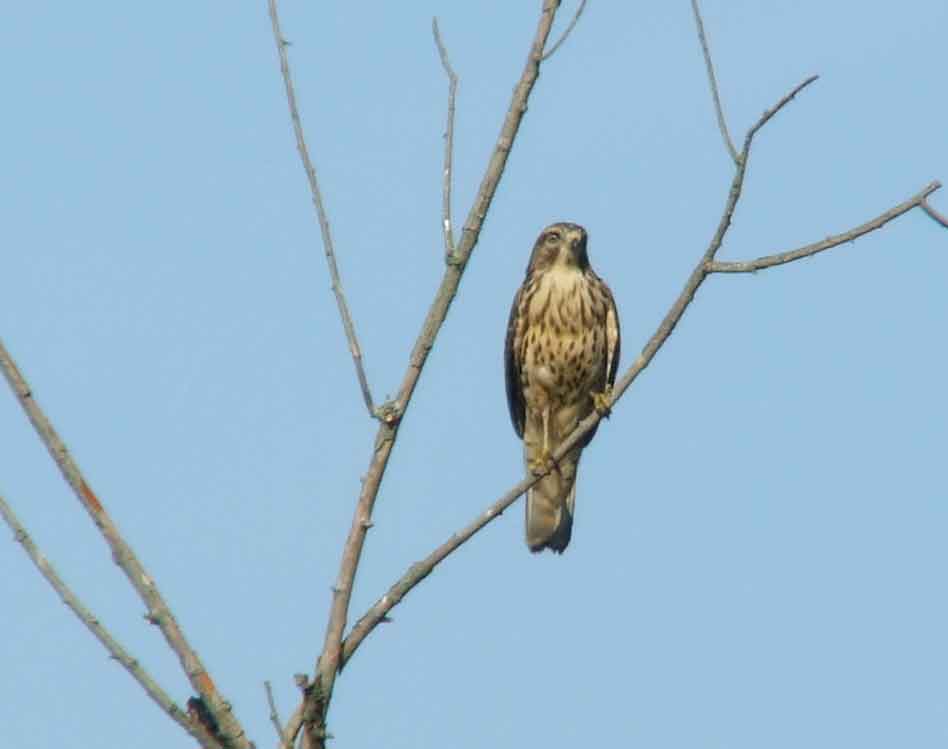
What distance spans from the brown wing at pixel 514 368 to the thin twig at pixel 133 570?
5935 millimetres

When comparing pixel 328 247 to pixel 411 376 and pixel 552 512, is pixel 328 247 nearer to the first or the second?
pixel 411 376

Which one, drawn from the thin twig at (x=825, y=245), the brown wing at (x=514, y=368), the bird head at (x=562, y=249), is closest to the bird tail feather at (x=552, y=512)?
the brown wing at (x=514, y=368)

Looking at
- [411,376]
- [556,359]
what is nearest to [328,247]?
[411,376]

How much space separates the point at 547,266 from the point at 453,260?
536cm

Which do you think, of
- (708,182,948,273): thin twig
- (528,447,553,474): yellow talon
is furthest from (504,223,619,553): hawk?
(708,182,948,273): thin twig

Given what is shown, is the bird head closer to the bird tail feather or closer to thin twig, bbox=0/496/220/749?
the bird tail feather

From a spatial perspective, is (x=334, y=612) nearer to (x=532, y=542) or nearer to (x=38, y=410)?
(x=38, y=410)

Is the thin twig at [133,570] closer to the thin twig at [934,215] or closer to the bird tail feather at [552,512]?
the thin twig at [934,215]

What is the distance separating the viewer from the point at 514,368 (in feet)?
32.1

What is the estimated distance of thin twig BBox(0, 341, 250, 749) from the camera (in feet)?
12.6

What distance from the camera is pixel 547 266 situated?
9.86m

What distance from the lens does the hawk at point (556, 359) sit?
9.53 metres

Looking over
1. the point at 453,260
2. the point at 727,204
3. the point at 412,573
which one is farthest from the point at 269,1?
the point at 412,573

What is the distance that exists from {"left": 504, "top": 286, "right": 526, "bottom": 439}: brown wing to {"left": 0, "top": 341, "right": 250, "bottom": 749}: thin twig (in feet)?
19.5
